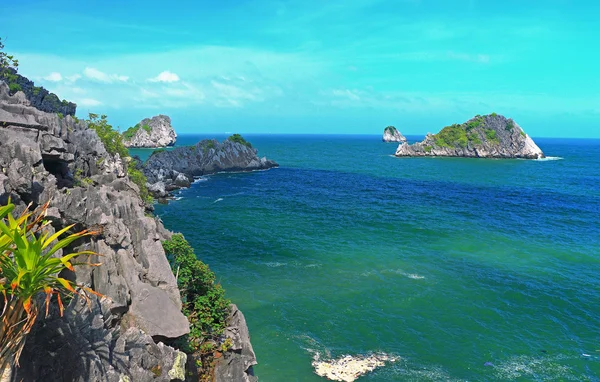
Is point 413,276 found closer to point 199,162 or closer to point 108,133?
point 108,133

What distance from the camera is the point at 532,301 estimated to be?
46.6 meters

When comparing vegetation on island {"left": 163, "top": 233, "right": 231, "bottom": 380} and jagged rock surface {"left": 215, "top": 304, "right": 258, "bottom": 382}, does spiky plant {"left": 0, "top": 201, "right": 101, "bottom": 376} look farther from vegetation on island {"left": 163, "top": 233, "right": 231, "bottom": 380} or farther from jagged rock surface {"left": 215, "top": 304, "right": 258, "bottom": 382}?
jagged rock surface {"left": 215, "top": 304, "right": 258, "bottom": 382}

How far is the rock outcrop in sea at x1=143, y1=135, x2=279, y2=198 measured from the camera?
120 metres

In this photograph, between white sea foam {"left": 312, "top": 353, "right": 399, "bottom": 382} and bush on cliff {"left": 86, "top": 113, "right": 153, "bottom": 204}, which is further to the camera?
bush on cliff {"left": 86, "top": 113, "right": 153, "bottom": 204}

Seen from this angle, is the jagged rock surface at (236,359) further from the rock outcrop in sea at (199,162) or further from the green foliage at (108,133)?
the rock outcrop in sea at (199,162)

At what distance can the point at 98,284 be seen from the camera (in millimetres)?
22672

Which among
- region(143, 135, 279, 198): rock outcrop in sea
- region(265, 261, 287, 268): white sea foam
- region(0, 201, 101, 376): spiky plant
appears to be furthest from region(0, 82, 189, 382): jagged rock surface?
region(143, 135, 279, 198): rock outcrop in sea

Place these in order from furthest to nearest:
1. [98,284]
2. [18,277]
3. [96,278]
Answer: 1. [96,278]
2. [98,284]
3. [18,277]

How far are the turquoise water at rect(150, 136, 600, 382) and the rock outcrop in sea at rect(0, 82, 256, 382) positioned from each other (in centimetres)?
1390

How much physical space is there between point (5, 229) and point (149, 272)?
1670 cm

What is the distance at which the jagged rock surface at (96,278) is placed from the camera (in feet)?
53.8

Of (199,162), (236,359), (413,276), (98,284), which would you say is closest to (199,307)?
(236,359)

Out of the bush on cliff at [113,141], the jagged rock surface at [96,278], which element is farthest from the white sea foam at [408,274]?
the bush on cliff at [113,141]

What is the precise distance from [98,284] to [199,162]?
422 ft
